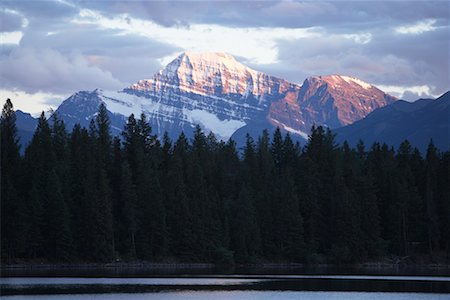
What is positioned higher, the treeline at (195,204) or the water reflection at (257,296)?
the treeline at (195,204)

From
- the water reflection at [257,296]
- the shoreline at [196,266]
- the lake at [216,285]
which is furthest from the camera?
the shoreline at [196,266]

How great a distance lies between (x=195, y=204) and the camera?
156 meters

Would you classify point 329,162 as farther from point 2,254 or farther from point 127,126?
point 2,254

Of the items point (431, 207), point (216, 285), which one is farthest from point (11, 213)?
point (431, 207)

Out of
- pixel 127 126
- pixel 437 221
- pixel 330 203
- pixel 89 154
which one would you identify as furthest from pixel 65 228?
pixel 437 221

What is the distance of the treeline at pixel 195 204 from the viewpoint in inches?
5719

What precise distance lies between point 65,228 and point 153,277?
2605 centimetres

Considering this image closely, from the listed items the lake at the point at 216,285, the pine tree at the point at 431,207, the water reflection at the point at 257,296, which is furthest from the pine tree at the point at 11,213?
the pine tree at the point at 431,207

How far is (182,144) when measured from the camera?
7042 inches

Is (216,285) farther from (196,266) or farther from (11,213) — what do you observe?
(11,213)

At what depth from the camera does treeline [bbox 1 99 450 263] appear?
145250 mm

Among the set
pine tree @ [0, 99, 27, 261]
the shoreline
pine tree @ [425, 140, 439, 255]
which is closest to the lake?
the shoreline

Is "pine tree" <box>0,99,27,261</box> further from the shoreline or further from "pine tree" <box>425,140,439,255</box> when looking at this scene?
"pine tree" <box>425,140,439,255</box>

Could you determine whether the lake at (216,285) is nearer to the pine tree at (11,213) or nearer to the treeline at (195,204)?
the pine tree at (11,213)
